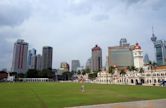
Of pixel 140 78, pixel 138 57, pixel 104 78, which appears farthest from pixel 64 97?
pixel 104 78

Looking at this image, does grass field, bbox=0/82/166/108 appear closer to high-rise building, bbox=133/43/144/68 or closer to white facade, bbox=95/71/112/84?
high-rise building, bbox=133/43/144/68

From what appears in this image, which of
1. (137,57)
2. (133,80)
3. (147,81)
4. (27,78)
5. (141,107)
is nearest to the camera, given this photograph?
(141,107)

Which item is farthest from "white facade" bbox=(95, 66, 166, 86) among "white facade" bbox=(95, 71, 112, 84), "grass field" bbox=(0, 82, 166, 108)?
"grass field" bbox=(0, 82, 166, 108)

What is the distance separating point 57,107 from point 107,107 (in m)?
4.52

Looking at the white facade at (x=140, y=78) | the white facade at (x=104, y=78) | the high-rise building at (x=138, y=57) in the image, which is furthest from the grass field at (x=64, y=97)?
the white facade at (x=104, y=78)

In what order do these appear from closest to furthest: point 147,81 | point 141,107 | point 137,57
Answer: point 141,107 → point 147,81 → point 137,57

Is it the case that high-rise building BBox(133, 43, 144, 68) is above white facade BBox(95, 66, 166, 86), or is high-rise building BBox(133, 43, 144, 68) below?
above

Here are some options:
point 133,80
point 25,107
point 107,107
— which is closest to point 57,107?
point 25,107

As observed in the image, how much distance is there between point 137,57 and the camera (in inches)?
6599

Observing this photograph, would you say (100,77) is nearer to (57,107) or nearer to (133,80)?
(133,80)

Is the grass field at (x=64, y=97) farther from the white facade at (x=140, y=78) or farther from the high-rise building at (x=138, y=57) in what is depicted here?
the high-rise building at (x=138, y=57)

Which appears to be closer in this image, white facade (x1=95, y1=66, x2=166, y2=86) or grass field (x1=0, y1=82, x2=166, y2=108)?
grass field (x1=0, y1=82, x2=166, y2=108)

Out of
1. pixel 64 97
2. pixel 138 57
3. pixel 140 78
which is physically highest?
pixel 138 57

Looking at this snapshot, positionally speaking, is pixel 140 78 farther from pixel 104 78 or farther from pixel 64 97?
pixel 64 97
